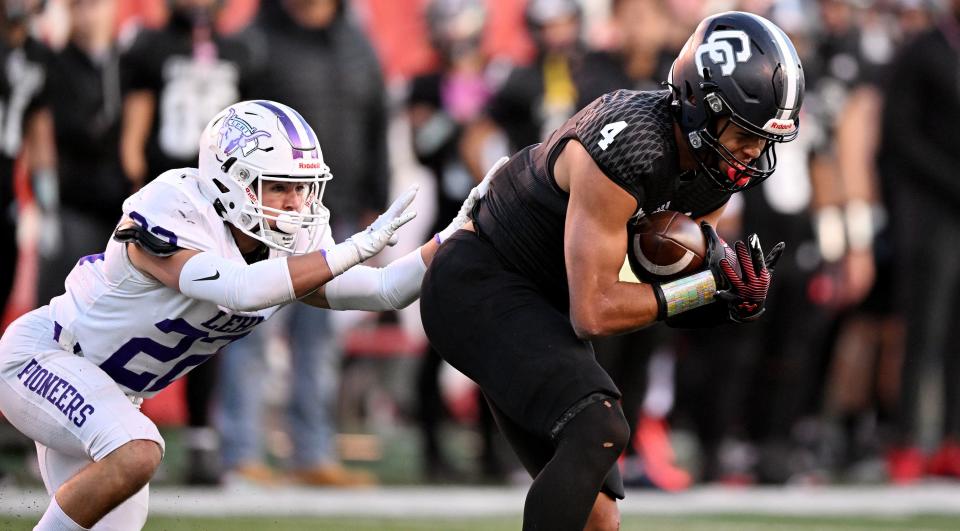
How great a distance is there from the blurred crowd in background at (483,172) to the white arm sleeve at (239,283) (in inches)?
134

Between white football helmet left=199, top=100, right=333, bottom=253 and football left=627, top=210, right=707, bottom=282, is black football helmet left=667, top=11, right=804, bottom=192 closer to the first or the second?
football left=627, top=210, right=707, bottom=282

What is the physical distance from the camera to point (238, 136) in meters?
5.21

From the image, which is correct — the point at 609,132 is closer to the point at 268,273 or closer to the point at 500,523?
the point at 268,273

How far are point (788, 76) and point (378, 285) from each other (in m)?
1.43

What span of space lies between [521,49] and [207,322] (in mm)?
6957

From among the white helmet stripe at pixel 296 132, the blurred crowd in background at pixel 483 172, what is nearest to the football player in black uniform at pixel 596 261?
the white helmet stripe at pixel 296 132

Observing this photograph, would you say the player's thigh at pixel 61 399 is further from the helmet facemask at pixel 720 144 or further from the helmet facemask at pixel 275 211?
the helmet facemask at pixel 720 144

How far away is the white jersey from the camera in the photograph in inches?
202

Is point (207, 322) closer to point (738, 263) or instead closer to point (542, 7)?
point (738, 263)

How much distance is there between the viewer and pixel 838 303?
10586 millimetres

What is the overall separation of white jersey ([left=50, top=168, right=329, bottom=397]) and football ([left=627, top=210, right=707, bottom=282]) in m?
1.16

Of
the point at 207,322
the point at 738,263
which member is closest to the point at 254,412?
the point at 207,322

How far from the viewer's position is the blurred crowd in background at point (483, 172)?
855cm

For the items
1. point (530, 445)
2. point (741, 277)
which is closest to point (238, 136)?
point (530, 445)
